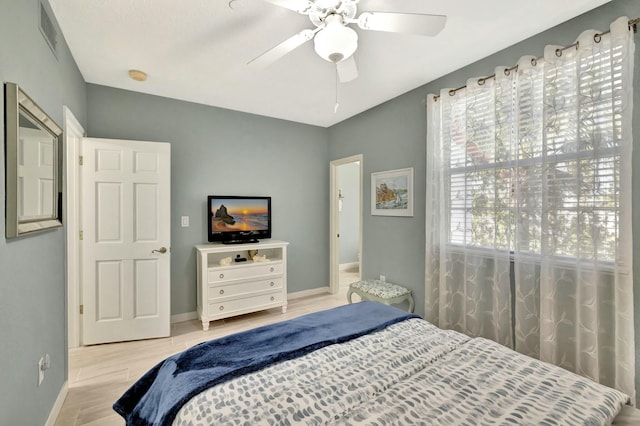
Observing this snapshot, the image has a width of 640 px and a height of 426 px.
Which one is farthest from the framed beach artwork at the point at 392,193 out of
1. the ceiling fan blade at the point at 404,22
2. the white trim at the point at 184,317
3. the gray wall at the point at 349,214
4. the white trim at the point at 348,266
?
the white trim at the point at 348,266

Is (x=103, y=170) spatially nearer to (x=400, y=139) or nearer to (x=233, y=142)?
(x=233, y=142)

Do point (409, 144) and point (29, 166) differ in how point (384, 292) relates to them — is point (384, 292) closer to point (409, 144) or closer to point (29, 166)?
point (409, 144)

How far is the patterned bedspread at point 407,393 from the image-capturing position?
1.05 m

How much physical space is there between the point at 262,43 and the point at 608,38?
226 centimetres

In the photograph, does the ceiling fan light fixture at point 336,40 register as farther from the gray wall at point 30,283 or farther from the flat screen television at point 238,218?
the flat screen television at point 238,218

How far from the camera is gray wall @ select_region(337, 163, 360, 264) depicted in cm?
646

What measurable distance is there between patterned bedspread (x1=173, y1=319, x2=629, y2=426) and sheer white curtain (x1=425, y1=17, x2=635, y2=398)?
812mm

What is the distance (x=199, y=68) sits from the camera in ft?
8.65

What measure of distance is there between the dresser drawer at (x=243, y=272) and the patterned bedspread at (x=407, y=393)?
6.85ft

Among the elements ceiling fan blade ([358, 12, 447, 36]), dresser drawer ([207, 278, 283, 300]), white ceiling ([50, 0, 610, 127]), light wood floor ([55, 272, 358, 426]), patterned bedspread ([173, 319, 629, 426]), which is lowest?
light wood floor ([55, 272, 358, 426])

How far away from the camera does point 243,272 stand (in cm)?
342

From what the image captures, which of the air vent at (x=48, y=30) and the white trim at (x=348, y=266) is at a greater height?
the air vent at (x=48, y=30)

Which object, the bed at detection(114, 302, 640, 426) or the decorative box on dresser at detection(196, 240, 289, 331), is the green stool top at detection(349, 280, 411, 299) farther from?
the bed at detection(114, 302, 640, 426)

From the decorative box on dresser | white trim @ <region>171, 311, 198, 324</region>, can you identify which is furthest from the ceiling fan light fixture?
white trim @ <region>171, 311, 198, 324</region>
